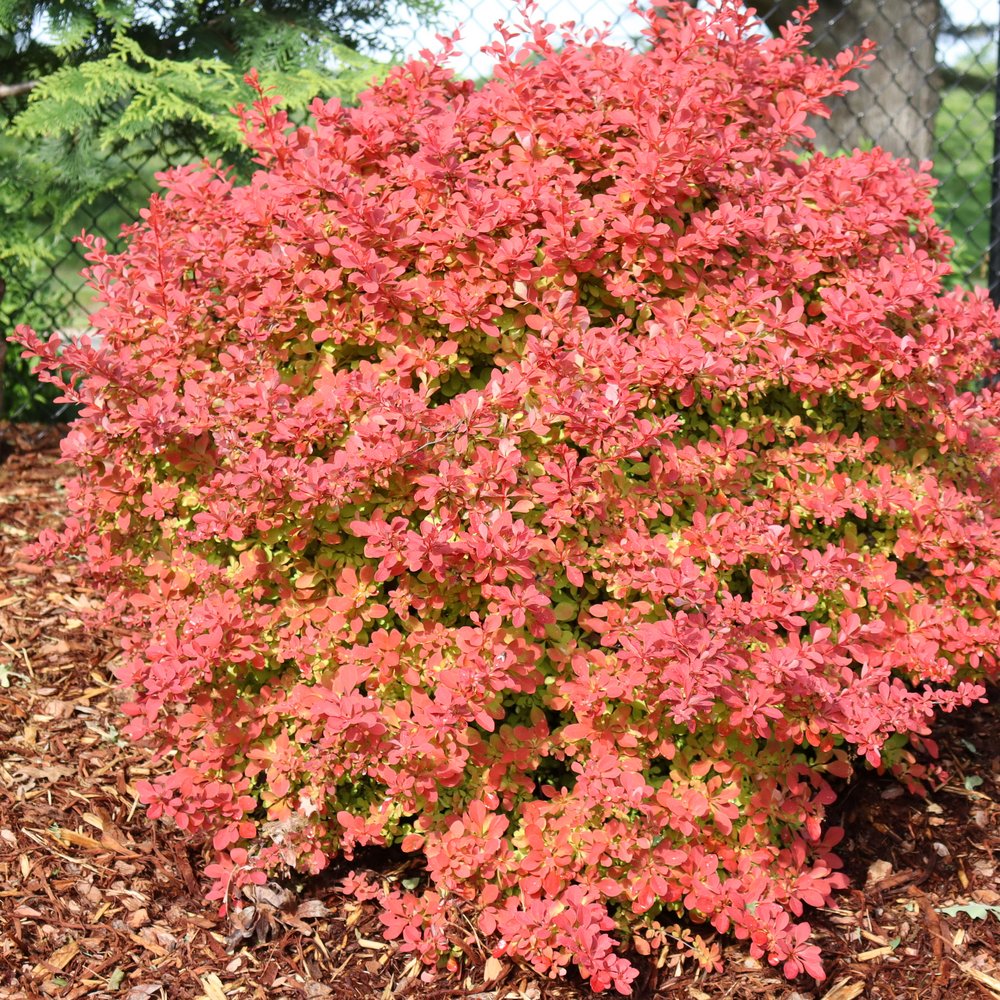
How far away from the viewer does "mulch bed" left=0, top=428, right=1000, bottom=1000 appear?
2.15 metres

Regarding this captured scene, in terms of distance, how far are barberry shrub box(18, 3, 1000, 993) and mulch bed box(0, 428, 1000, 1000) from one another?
5.4 inches

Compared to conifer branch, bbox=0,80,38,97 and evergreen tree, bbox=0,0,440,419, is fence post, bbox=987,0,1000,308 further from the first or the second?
conifer branch, bbox=0,80,38,97

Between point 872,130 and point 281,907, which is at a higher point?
point 872,130

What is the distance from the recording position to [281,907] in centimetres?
229

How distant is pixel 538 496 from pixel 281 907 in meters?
1.16

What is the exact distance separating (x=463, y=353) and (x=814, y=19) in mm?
8145

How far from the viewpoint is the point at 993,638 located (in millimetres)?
2277

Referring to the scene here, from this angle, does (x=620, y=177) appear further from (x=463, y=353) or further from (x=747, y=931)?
(x=747, y=931)

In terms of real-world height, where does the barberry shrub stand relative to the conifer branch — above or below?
below

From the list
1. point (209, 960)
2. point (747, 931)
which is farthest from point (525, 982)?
point (209, 960)

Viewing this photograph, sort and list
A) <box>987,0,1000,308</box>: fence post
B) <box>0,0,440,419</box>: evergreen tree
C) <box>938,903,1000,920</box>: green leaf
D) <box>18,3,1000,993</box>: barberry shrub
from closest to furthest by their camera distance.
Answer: <box>18,3,1000,993</box>: barberry shrub, <box>938,903,1000,920</box>: green leaf, <box>0,0,440,419</box>: evergreen tree, <box>987,0,1000,308</box>: fence post

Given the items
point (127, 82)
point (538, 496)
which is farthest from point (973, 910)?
point (127, 82)

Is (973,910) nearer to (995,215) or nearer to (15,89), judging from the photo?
(995,215)

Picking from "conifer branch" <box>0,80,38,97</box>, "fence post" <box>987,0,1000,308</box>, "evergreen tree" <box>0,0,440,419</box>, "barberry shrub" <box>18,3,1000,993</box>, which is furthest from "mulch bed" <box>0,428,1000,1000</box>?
"fence post" <box>987,0,1000,308</box>
